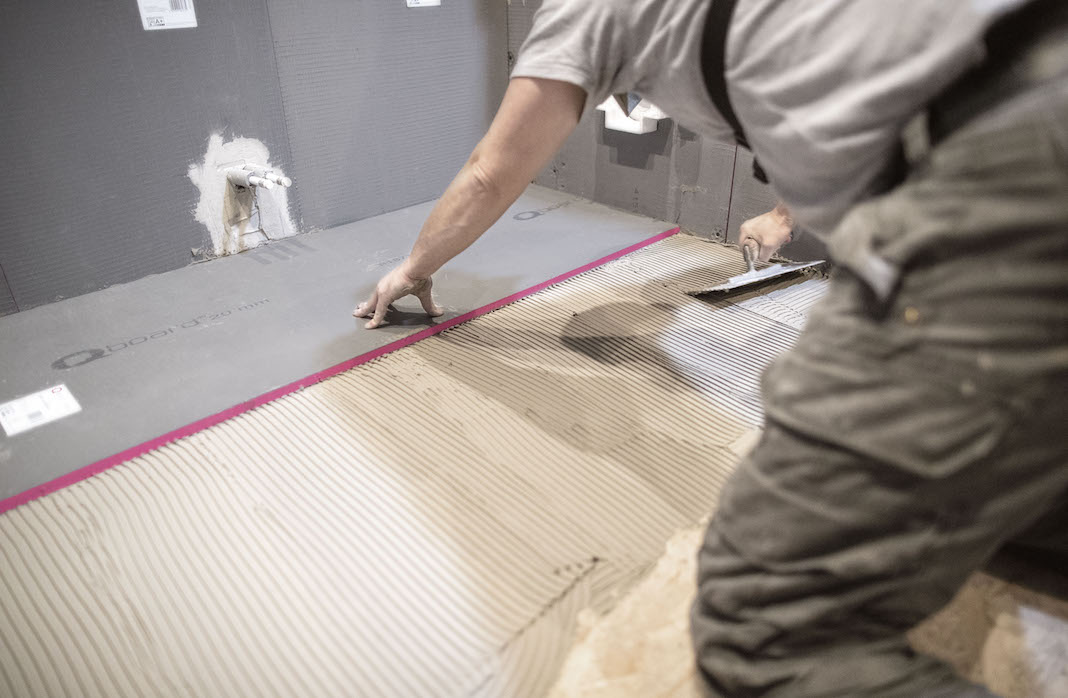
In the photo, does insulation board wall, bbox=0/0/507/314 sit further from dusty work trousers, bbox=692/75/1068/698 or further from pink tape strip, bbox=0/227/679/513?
dusty work trousers, bbox=692/75/1068/698

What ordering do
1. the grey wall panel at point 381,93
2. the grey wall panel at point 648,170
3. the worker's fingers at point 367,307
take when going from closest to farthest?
the worker's fingers at point 367,307, the grey wall panel at point 381,93, the grey wall panel at point 648,170

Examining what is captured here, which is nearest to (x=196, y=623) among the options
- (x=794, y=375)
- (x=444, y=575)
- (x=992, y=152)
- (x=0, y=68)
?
(x=444, y=575)

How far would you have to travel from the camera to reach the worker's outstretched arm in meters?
1.13

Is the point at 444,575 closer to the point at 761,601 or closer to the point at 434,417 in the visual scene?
the point at 434,417

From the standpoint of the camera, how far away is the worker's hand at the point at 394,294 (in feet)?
5.40

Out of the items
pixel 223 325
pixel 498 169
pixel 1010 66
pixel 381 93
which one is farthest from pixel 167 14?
pixel 1010 66

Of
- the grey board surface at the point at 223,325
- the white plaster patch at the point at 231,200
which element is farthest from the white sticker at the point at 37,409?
the white plaster patch at the point at 231,200

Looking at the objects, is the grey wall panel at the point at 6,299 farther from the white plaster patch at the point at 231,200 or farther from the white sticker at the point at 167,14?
the white sticker at the point at 167,14

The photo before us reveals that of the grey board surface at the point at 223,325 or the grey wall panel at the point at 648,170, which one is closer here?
the grey board surface at the point at 223,325

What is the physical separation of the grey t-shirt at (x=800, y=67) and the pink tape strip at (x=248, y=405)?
2.83ft

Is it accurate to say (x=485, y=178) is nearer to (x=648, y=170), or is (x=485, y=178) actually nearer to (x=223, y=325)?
(x=223, y=325)

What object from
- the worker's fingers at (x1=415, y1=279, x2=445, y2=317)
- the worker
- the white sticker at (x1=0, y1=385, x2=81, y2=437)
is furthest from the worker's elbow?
the white sticker at (x1=0, y1=385, x2=81, y2=437)

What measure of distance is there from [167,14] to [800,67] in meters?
1.84

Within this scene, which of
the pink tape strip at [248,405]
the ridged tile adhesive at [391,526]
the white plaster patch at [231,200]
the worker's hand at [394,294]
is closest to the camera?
the ridged tile adhesive at [391,526]
